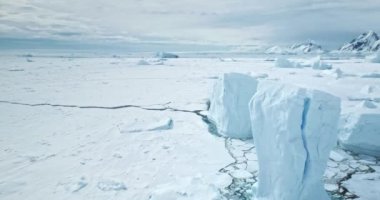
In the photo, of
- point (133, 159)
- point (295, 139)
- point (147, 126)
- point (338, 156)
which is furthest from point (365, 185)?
point (147, 126)

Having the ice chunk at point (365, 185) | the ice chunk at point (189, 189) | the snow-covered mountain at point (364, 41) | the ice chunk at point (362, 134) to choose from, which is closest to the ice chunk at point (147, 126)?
the ice chunk at point (189, 189)

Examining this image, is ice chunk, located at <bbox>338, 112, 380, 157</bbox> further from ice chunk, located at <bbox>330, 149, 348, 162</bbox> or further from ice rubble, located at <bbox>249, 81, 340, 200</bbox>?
ice rubble, located at <bbox>249, 81, 340, 200</bbox>

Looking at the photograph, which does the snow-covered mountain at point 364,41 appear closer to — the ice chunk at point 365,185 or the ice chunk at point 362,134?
the ice chunk at point 362,134

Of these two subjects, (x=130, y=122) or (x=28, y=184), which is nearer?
(x=28, y=184)

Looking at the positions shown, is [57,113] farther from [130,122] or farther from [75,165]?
[75,165]

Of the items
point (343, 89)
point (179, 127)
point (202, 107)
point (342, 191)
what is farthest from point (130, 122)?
point (343, 89)

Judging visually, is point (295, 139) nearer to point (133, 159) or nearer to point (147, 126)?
point (133, 159)

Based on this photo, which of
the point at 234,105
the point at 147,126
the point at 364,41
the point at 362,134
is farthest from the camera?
the point at 364,41
